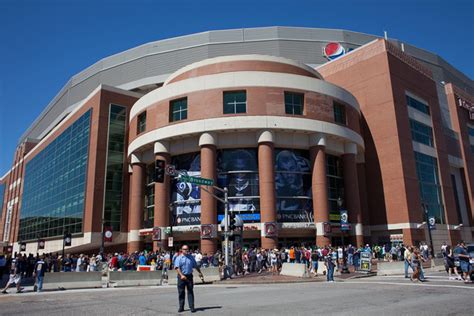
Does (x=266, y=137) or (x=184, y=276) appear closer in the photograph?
(x=184, y=276)

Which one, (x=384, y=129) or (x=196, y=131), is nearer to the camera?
(x=196, y=131)

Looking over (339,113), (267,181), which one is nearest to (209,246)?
(267,181)

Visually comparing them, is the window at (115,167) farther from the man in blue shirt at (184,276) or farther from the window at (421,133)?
the man in blue shirt at (184,276)

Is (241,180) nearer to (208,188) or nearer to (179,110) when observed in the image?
(208,188)

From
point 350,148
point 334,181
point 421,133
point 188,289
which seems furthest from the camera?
point 421,133

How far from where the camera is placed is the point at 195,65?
4097cm

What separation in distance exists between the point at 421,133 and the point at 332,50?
24511 mm

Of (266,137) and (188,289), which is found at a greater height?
(266,137)

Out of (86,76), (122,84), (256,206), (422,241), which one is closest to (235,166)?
(256,206)

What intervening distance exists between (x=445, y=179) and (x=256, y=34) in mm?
37865

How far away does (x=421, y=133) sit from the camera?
157 ft

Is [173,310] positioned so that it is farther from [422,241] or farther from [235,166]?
[422,241]

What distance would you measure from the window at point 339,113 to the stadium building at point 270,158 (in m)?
0.14

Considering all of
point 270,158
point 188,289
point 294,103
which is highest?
point 294,103
